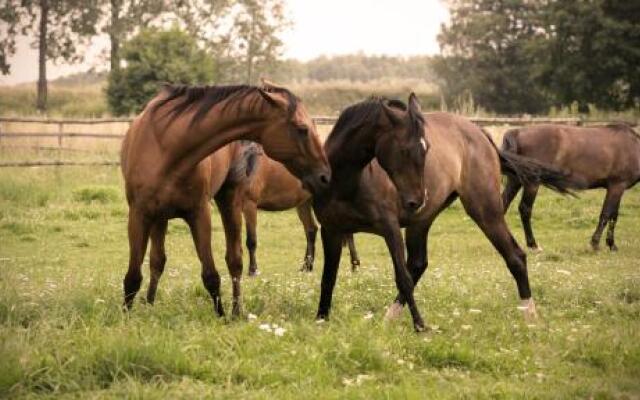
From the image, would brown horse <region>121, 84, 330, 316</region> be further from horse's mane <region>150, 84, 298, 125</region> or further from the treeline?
the treeline

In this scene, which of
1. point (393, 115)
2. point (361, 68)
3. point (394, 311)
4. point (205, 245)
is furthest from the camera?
point (361, 68)

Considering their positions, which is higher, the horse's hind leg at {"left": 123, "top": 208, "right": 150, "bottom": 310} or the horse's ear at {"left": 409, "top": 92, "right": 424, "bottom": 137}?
the horse's ear at {"left": 409, "top": 92, "right": 424, "bottom": 137}

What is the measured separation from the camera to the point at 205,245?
20.8 feet

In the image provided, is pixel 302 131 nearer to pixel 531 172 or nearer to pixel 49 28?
pixel 531 172

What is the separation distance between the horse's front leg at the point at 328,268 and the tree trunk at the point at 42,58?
34485 mm

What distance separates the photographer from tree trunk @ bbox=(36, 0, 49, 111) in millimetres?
37156

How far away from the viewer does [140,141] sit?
6.21m

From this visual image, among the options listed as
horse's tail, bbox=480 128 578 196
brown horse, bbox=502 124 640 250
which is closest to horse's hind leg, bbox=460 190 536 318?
horse's tail, bbox=480 128 578 196

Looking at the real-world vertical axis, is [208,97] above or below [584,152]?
above

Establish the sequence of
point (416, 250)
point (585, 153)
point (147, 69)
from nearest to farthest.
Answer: point (416, 250) → point (585, 153) → point (147, 69)

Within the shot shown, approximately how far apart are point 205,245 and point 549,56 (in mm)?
34497

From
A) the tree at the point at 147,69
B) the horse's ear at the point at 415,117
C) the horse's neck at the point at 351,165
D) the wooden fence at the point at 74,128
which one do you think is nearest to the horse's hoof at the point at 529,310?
the horse's neck at the point at 351,165

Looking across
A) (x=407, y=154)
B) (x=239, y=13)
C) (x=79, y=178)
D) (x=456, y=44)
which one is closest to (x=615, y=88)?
(x=456, y=44)

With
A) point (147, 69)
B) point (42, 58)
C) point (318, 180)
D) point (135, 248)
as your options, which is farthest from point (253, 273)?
point (42, 58)
